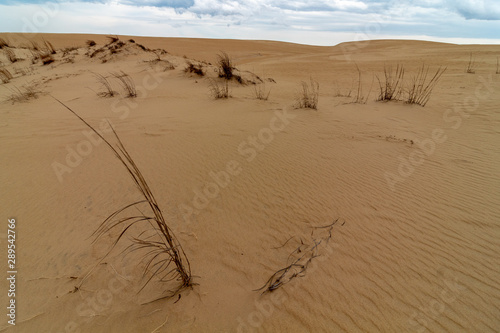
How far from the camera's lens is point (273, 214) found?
10.2ft

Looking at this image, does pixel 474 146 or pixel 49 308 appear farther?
pixel 474 146

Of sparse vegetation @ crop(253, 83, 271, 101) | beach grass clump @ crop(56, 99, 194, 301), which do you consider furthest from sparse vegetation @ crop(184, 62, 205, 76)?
beach grass clump @ crop(56, 99, 194, 301)

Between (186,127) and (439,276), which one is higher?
(186,127)

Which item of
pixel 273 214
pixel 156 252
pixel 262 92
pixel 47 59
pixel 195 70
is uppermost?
pixel 47 59

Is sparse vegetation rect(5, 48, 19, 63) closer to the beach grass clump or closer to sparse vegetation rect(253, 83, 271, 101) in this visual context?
sparse vegetation rect(253, 83, 271, 101)

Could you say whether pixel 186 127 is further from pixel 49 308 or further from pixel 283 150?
pixel 49 308

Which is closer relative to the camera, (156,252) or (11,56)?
(156,252)

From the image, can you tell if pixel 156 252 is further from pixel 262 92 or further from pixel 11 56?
pixel 11 56

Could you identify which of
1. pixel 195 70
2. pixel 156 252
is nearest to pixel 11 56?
pixel 195 70

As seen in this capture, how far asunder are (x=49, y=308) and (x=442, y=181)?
4785 mm

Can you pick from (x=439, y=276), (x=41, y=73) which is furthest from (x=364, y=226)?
(x=41, y=73)

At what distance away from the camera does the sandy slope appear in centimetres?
203

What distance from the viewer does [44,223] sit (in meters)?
3.01

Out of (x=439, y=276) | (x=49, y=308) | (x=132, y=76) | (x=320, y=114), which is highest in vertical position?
(x=132, y=76)
